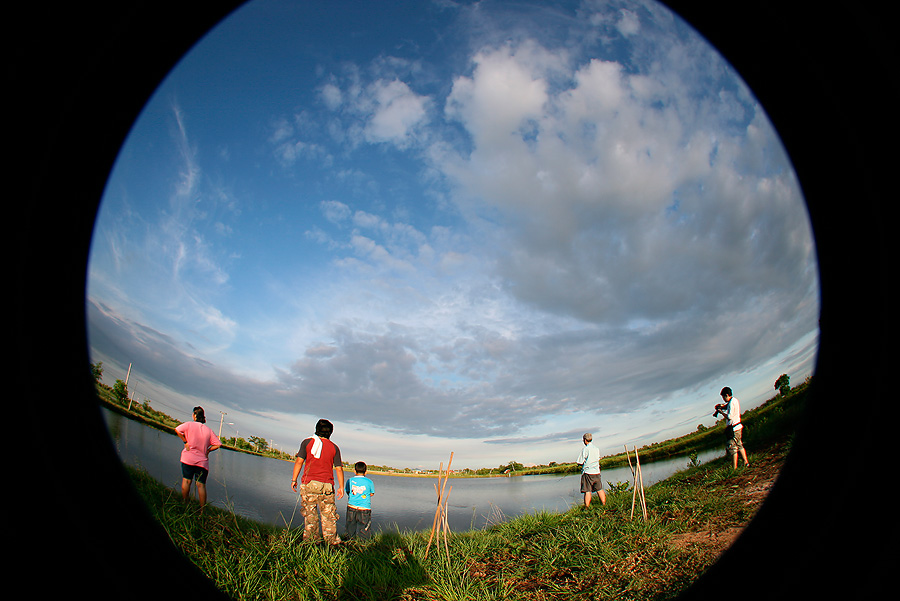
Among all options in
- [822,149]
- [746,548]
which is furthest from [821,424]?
[822,149]

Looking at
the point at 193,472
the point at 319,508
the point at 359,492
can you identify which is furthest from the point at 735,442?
the point at 193,472

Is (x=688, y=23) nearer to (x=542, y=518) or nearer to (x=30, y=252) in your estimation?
(x=30, y=252)

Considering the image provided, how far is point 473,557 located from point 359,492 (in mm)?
2897

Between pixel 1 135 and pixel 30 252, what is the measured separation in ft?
Answer: 1.53

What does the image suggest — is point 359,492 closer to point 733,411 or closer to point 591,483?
point 591,483

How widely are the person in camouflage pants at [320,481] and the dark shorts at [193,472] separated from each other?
1584mm

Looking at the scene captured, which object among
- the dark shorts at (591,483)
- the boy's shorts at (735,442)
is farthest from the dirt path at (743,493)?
the dark shorts at (591,483)

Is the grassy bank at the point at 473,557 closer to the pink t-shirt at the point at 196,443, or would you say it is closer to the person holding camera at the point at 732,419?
the pink t-shirt at the point at 196,443

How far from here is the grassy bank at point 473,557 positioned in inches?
179

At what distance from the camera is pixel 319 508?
20.3 feet

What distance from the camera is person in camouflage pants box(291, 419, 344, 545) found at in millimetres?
6042

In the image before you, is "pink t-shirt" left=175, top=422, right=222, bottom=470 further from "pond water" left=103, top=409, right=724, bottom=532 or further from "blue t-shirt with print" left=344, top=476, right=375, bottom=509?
"blue t-shirt with print" left=344, top=476, right=375, bottom=509

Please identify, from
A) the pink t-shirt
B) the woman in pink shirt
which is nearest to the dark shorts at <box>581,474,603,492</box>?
the woman in pink shirt

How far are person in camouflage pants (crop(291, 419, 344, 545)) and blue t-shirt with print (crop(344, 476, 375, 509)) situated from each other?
4.57 ft
